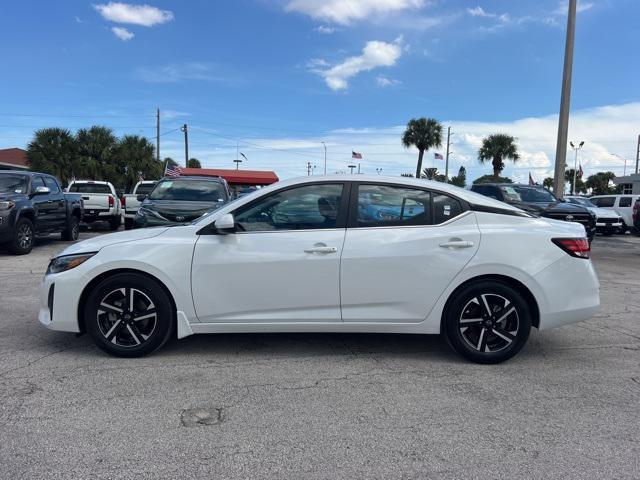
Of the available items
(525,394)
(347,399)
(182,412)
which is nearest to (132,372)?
(182,412)

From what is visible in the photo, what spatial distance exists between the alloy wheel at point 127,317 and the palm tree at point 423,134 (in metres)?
45.7

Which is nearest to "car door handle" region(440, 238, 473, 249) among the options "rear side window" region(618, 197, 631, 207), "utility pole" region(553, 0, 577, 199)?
"utility pole" region(553, 0, 577, 199)

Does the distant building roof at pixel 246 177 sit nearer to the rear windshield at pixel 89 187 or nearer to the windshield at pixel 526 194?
the rear windshield at pixel 89 187

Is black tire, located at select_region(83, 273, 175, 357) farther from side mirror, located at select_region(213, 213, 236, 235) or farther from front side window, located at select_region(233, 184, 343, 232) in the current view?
front side window, located at select_region(233, 184, 343, 232)

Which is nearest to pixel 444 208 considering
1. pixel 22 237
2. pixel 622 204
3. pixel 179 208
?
pixel 179 208

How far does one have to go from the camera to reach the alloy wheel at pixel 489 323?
4.29 meters

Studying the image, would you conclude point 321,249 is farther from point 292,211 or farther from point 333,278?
point 292,211

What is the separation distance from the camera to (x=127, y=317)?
431 cm

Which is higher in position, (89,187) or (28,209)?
(89,187)

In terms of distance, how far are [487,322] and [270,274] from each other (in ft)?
6.07

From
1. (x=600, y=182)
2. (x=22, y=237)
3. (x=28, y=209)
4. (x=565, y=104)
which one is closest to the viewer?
(x=22, y=237)

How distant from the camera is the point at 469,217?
14.4ft

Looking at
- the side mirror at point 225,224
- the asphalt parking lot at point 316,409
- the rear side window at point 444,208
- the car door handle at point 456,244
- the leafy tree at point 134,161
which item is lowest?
the asphalt parking lot at point 316,409

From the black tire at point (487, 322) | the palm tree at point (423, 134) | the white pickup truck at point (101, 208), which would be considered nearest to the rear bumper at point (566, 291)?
the black tire at point (487, 322)
